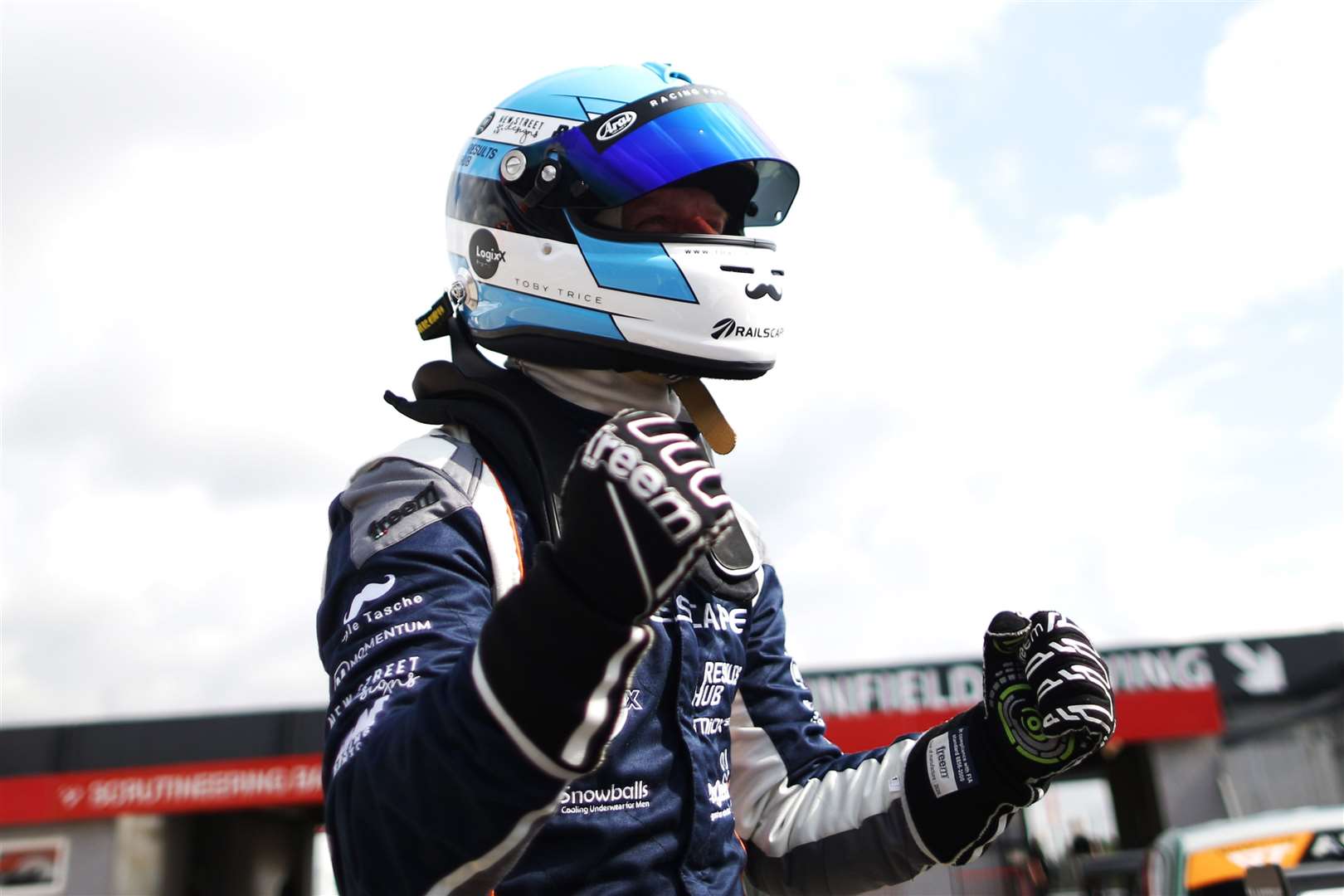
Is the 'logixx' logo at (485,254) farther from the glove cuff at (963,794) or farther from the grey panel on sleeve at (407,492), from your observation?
the glove cuff at (963,794)

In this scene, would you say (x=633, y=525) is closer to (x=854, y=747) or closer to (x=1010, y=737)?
(x=1010, y=737)

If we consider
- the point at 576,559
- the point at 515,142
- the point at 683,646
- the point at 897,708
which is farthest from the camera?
the point at 897,708

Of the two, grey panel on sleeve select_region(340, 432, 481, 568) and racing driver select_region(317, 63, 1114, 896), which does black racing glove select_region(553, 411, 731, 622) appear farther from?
grey panel on sleeve select_region(340, 432, 481, 568)

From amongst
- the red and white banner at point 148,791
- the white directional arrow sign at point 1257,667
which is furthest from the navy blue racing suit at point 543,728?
the white directional arrow sign at point 1257,667

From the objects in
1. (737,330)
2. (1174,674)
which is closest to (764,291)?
(737,330)

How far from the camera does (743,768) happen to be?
2.68 metres

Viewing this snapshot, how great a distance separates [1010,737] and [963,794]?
0.17 metres

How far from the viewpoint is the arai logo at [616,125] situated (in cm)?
241

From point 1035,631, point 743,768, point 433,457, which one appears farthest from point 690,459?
point 743,768

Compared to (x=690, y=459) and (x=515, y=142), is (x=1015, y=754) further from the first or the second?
(x=515, y=142)

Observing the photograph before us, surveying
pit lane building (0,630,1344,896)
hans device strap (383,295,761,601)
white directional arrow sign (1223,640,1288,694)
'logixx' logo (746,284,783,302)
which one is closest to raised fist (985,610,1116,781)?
hans device strap (383,295,761,601)

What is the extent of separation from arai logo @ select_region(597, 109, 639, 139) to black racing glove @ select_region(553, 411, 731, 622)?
3.93ft

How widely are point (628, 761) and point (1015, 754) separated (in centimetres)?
82

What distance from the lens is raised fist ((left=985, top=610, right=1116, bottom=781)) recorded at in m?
2.18
